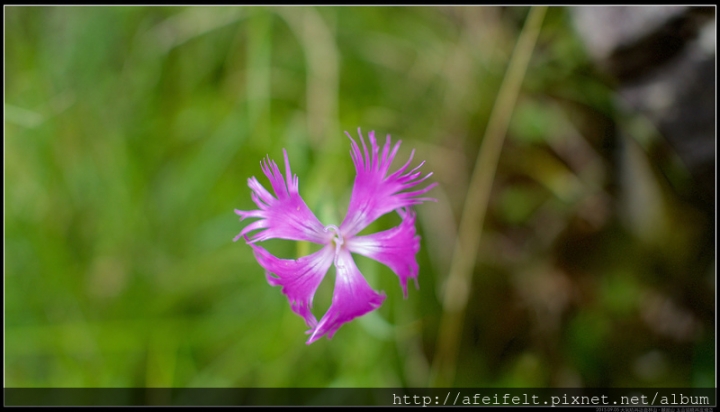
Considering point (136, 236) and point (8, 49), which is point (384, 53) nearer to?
point (136, 236)

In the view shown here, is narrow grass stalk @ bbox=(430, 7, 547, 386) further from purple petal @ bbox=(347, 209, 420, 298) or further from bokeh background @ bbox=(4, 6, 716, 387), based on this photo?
purple petal @ bbox=(347, 209, 420, 298)

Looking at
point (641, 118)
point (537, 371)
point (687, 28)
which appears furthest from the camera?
point (537, 371)

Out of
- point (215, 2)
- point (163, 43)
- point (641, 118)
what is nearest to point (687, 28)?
point (641, 118)

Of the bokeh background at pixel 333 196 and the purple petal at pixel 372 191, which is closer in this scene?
the purple petal at pixel 372 191

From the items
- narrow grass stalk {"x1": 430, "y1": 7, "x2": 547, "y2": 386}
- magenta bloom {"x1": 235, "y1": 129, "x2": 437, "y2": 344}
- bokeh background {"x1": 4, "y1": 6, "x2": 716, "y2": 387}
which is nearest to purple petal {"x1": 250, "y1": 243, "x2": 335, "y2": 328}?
magenta bloom {"x1": 235, "y1": 129, "x2": 437, "y2": 344}

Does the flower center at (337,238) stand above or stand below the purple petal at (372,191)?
below

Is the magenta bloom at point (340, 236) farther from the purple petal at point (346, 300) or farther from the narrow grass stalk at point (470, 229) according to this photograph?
the narrow grass stalk at point (470, 229)

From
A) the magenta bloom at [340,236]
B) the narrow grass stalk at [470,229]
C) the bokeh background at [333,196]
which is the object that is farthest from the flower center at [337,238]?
the narrow grass stalk at [470,229]

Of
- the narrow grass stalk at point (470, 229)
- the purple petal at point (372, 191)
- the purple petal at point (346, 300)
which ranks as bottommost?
the purple petal at point (346, 300)

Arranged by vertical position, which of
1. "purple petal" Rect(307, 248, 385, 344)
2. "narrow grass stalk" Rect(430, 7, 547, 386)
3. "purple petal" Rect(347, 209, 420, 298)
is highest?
"narrow grass stalk" Rect(430, 7, 547, 386)
